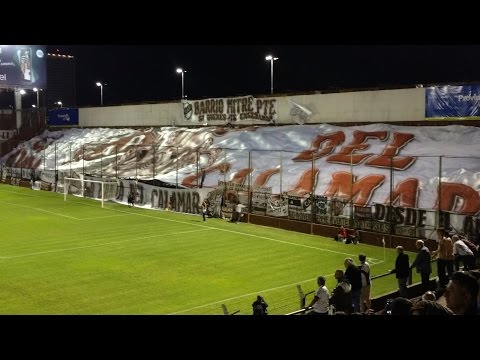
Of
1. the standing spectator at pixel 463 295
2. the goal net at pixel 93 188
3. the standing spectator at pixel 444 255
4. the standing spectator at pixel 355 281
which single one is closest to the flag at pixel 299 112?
the goal net at pixel 93 188

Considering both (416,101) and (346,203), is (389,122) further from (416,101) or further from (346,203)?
(346,203)

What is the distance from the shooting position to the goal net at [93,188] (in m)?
43.8

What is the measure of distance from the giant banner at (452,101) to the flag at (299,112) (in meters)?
10.1

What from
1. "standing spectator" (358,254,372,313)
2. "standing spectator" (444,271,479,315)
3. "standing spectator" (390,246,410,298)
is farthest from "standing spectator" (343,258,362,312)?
"standing spectator" (444,271,479,315)

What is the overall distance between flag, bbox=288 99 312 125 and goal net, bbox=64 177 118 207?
47.6 ft

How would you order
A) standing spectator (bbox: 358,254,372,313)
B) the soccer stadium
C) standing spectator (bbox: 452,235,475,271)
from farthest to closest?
the soccer stadium → standing spectator (bbox: 452,235,475,271) → standing spectator (bbox: 358,254,372,313)

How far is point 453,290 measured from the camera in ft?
18.2

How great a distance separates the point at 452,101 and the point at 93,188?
27717 mm

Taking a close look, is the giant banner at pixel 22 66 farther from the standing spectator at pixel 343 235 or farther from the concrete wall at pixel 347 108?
the standing spectator at pixel 343 235

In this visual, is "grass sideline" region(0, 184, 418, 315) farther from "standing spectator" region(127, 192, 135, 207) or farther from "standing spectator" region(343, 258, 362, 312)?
"standing spectator" region(127, 192, 135, 207)

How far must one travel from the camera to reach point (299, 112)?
4369cm

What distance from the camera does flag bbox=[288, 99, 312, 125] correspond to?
43.3 m
